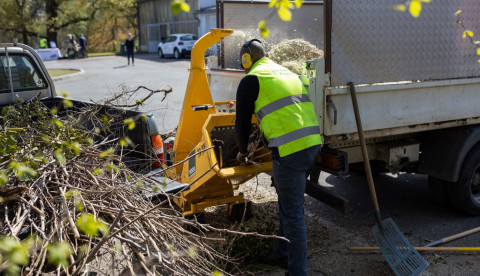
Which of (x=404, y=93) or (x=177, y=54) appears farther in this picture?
(x=177, y=54)

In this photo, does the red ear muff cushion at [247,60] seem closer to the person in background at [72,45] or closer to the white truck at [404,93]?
the white truck at [404,93]

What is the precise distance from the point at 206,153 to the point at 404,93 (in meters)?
1.95

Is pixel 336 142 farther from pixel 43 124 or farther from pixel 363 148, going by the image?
pixel 43 124

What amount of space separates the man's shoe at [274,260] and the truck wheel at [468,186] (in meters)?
2.17

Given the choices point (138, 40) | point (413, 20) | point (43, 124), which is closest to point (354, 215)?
point (413, 20)

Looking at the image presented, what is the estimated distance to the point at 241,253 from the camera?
3951mm

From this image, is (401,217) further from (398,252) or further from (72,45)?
(72,45)

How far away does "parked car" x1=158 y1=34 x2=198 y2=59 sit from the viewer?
3041cm

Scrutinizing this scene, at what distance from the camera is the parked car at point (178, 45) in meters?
30.4

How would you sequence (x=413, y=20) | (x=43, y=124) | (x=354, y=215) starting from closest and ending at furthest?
1. (x=43, y=124)
2. (x=413, y=20)
3. (x=354, y=215)

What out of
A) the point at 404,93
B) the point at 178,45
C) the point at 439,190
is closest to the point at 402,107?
the point at 404,93

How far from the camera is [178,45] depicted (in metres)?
30.4

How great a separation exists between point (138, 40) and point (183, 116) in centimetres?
4319

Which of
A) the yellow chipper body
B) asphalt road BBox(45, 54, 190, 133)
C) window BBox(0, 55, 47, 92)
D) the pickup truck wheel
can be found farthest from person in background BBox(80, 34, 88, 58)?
the yellow chipper body
